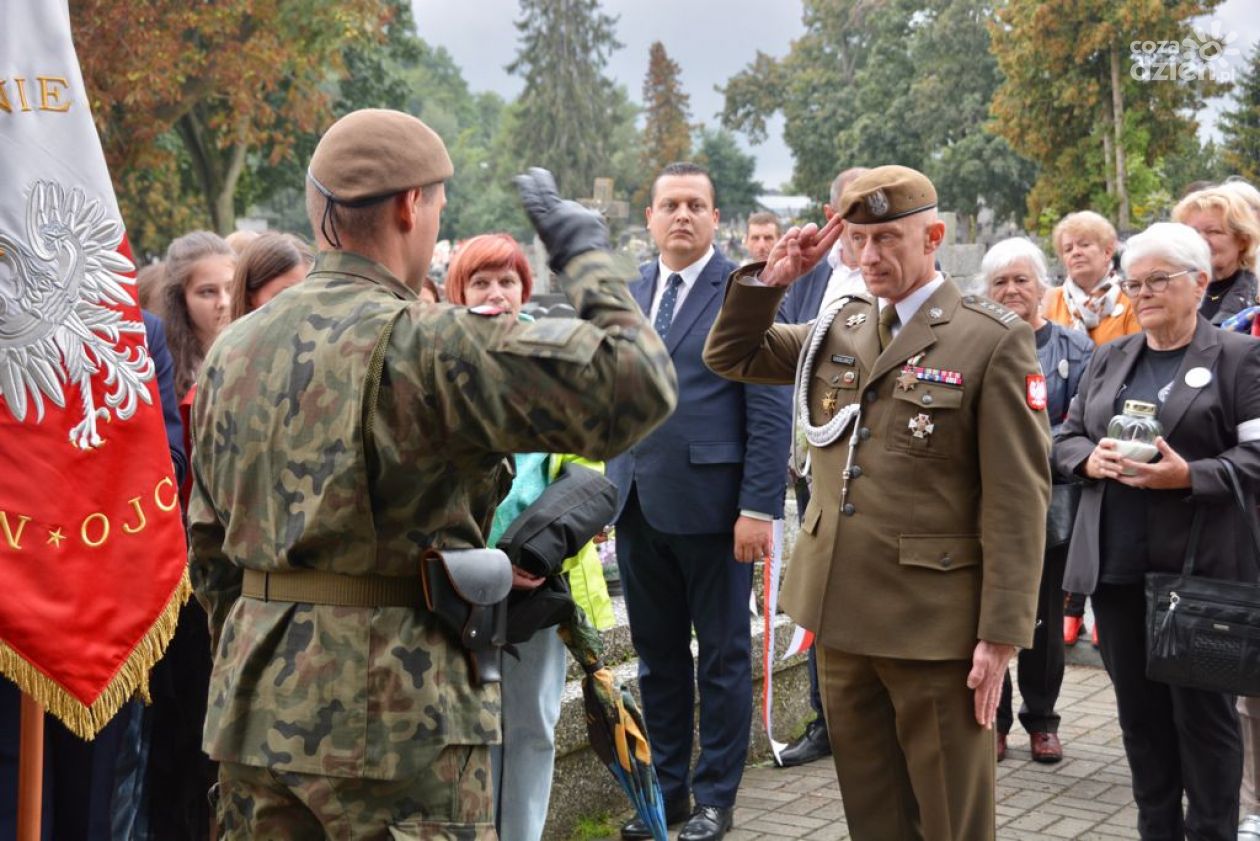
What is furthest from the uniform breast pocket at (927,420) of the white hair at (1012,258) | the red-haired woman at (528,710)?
the white hair at (1012,258)

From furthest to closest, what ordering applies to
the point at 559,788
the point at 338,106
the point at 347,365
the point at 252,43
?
the point at 338,106 → the point at 252,43 → the point at 559,788 → the point at 347,365

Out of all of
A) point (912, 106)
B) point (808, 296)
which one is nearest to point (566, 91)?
point (912, 106)

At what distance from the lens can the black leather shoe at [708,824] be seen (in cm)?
526

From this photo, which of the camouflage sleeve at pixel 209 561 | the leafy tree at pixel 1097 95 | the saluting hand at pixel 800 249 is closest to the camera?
the camouflage sleeve at pixel 209 561

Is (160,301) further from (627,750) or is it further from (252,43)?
(252,43)

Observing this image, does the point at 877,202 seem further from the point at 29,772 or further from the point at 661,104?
the point at 661,104

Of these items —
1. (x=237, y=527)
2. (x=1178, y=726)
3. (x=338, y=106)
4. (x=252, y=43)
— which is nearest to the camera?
(x=237, y=527)

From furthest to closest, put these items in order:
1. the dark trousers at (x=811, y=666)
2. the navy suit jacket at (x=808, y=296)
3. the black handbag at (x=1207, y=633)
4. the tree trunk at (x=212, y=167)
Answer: the tree trunk at (x=212, y=167) < the navy suit jacket at (x=808, y=296) < the dark trousers at (x=811, y=666) < the black handbag at (x=1207, y=633)

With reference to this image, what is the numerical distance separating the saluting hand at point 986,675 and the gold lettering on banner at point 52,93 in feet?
9.12

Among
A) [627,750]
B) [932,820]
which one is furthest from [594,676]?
[932,820]

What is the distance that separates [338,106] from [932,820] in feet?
116

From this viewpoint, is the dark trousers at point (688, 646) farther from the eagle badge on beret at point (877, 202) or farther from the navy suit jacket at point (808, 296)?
the eagle badge on beret at point (877, 202)

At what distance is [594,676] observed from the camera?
3.80 meters

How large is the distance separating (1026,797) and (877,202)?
3082 millimetres
